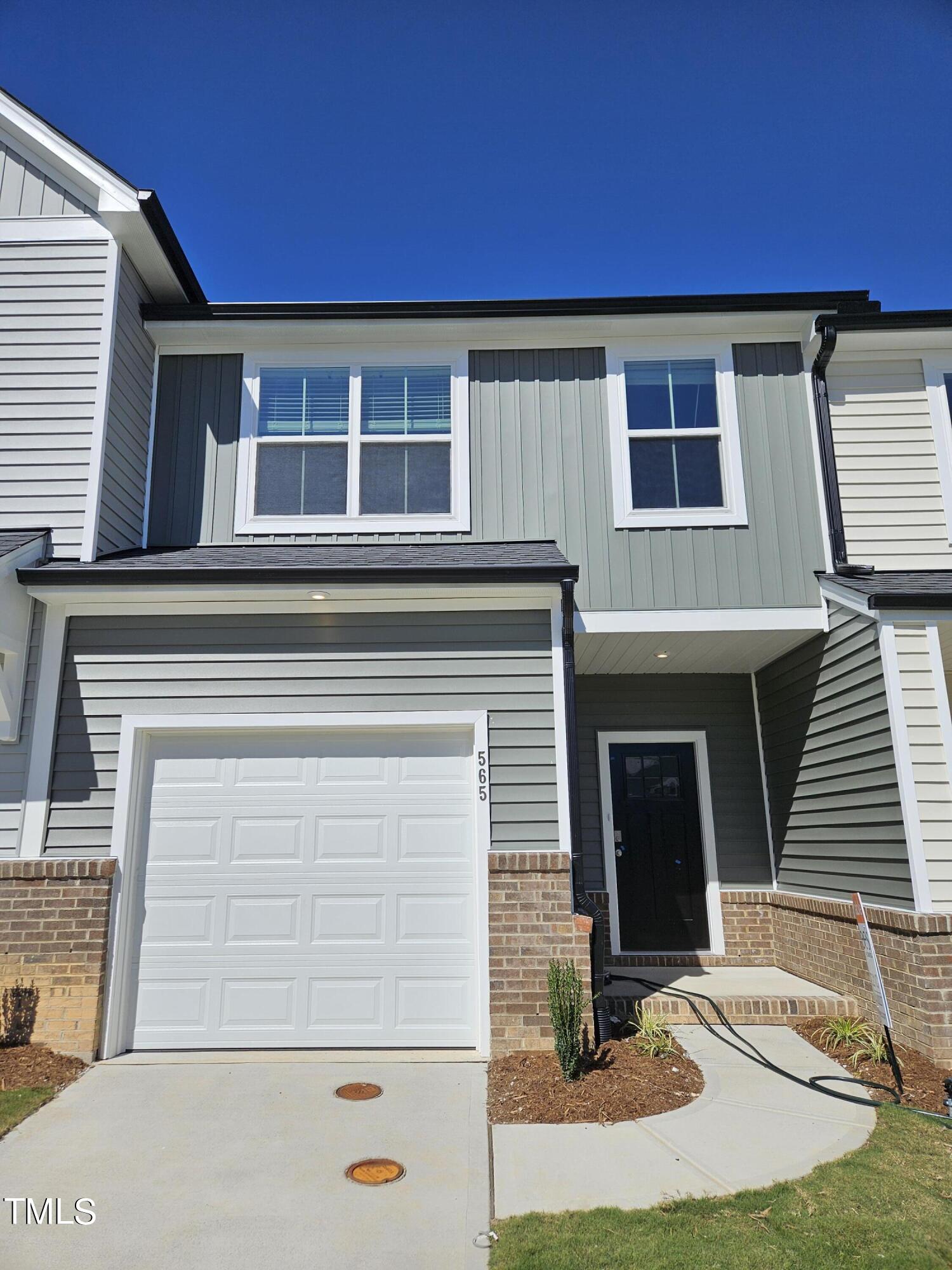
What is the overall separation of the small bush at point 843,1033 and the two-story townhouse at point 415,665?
365 mm

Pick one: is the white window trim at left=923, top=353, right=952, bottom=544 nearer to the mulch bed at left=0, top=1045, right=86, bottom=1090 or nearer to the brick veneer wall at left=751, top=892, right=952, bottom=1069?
the brick veneer wall at left=751, top=892, right=952, bottom=1069

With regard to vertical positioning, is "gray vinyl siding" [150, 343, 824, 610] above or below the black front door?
above

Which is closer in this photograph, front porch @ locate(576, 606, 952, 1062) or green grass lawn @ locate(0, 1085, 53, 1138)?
green grass lawn @ locate(0, 1085, 53, 1138)

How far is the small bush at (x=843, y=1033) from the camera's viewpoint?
5816mm

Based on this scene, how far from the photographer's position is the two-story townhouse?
18.9 feet

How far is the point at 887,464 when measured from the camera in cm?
746

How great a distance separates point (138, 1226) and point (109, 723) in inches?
134

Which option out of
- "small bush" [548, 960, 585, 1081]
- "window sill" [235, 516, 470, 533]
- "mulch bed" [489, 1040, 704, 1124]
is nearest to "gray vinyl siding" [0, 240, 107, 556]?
"window sill" [235, 516, 470, 533]

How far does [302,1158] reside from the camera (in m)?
4.06

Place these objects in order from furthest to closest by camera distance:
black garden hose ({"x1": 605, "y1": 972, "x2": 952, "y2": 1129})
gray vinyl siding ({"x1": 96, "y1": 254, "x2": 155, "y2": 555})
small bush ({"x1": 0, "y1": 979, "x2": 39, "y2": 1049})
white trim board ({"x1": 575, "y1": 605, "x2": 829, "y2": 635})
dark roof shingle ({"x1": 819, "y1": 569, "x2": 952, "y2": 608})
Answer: white trim board ({"x1": 575, "y1": 605, "x2": 829, "y2": 635})
gray vinyl siding ({"x1": 96, "y1": 254, "x2": 155, "y2": 555})
dark roof shingle ({"x1": 819, "y1": 569, "x2": 952, "y2": 608})
small bush ({"x1": 0, "y1": 979, "x2": 39, "y2": 1049})
black garden hose ({"x1": 605, "y1": 972, "x2": 952, "y2": 1129})

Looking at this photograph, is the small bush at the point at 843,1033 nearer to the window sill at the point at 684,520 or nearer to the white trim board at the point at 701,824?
the white trim board at the point at 701,824

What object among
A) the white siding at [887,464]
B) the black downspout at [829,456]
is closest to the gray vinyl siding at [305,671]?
the black downspout at [829,456]

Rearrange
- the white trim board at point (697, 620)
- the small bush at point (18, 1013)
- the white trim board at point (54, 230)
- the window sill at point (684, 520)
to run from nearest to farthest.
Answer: the small bush at point (18, 1013)
the white trim board at point (697, 620)
the white trim board at point (54, 230)
the window sill at point (684, 520)

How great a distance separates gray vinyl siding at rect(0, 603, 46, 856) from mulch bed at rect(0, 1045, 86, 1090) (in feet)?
4.26
